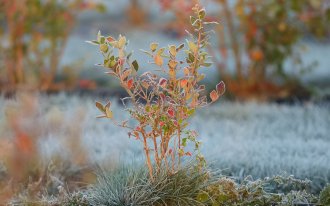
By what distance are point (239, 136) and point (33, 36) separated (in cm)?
259

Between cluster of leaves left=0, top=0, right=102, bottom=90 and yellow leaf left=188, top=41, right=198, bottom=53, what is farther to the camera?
cluster of leaves left=0, top=0, right=102, bottom=90

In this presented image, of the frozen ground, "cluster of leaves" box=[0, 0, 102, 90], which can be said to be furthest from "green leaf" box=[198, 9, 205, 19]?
"cluster of leaves" box=[0, 0, 102, 90]

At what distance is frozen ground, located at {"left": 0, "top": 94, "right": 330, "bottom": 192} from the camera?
3.20 metres

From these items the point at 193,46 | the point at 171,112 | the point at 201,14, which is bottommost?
the point at 171,112

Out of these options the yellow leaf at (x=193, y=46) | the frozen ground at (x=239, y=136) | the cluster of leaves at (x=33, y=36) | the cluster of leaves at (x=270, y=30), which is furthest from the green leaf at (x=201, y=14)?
the cluster of leaves at (x=33, y=36)

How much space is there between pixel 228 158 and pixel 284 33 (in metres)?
2.35

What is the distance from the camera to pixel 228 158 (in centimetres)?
329

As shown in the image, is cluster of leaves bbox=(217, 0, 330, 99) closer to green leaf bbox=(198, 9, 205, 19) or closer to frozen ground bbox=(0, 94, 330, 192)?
frozen ground bbox=(0, 94, 330, 192)

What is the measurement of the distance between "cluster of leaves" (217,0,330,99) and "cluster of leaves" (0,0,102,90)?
4.40 ft

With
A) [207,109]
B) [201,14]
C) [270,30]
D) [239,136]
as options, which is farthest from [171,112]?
[270,30]

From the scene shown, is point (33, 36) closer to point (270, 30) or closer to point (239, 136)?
point (270, 30)

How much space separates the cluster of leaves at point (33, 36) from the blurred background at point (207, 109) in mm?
10

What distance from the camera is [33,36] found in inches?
220

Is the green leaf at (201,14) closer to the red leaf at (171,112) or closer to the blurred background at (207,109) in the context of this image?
the red leaf at (171,112)
